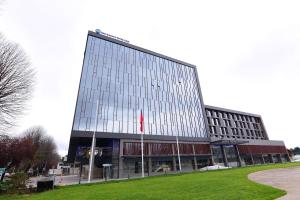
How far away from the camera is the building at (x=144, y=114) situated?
41.7 metres

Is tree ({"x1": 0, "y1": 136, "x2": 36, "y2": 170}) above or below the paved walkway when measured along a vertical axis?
above

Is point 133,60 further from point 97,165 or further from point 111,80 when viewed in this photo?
point 97,165

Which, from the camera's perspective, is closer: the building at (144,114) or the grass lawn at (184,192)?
the grass lawn at (184,192)

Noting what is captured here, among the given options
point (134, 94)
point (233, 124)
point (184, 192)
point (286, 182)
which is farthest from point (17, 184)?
point (233, 124)

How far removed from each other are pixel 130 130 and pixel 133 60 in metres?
21.9

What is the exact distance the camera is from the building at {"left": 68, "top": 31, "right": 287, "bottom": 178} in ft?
137

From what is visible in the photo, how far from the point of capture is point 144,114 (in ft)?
164

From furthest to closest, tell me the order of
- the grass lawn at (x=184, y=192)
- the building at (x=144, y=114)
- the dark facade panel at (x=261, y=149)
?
the dark facade panel at (x=261, y=149) < the building at (x=144, y=114) < the grass lawn at (x=184, y=192)

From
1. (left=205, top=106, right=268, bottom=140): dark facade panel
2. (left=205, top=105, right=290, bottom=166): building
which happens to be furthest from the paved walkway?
(left=205, top=106, right=268, bottom=140): dark facade panel

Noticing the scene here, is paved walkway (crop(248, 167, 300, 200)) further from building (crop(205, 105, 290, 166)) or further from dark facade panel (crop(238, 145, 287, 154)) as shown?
dark facade panel (crop(238, 145, 287, 154))

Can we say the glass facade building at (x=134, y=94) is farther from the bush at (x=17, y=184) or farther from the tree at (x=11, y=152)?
the bush at (x=17, y=184)

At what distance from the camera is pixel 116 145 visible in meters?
41.9

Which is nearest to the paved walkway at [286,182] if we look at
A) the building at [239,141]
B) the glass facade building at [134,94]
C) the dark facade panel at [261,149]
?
the glass facade building at [134,94]

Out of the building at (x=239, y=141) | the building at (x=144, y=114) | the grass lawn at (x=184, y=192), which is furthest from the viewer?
the building at (x=239, y=141)
